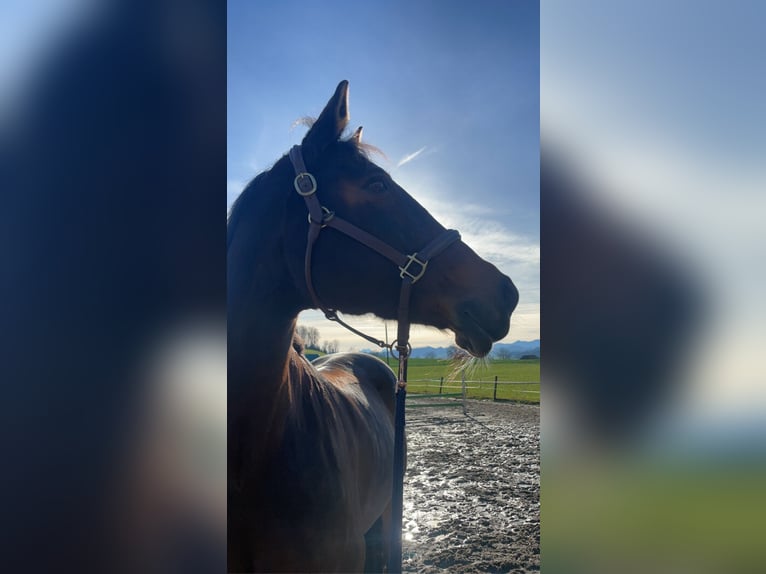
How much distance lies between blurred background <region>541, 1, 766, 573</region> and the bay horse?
59 cm

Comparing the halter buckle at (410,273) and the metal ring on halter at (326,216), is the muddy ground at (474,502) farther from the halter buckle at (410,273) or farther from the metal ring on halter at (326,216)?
the metal ring on halter at (326,216)

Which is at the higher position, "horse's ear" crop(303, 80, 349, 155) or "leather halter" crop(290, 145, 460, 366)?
"horse's ear" crop(303, 80, 349, 155)

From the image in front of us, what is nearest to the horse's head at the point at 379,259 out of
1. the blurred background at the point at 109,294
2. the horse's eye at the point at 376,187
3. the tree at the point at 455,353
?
the horse's eye at the point at 376,187

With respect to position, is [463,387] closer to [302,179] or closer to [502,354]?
[502,354]

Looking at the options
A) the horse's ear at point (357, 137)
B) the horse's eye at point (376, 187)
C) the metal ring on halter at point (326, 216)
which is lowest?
the metal ring on halter at point (326, 216)

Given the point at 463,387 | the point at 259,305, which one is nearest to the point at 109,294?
the point at 259,305

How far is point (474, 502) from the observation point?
3203 mm

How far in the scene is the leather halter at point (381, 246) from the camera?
3.96ft

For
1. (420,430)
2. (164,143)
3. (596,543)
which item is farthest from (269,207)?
(420,430)

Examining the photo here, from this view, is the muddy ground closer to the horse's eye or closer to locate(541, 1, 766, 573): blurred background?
locate(541, 1, 766, 573): blurred background

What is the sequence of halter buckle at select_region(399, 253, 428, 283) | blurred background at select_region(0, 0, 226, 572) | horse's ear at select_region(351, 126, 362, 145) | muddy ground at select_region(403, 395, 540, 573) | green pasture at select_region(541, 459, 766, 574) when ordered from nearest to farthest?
green pasture at select_region(541, 459, 766, 574), blurred background at select_region(0, 0, 226, 572), halter buckle at select_region(399, 253, 428, 283), horse's ear at select_region(351, 126, 362, 145), muddy ground at select_region(403, 395, 540, 573)

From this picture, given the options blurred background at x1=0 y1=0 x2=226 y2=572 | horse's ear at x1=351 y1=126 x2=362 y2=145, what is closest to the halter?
horse's ear at x1=351 y1=126 x2=362 y2=145

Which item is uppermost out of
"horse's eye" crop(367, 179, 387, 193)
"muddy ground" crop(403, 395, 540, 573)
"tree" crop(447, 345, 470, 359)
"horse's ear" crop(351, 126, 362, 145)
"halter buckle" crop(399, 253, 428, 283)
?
"horse's ear" crop(351, 126, 362, 145)

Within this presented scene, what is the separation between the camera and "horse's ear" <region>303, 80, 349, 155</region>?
1.25m
